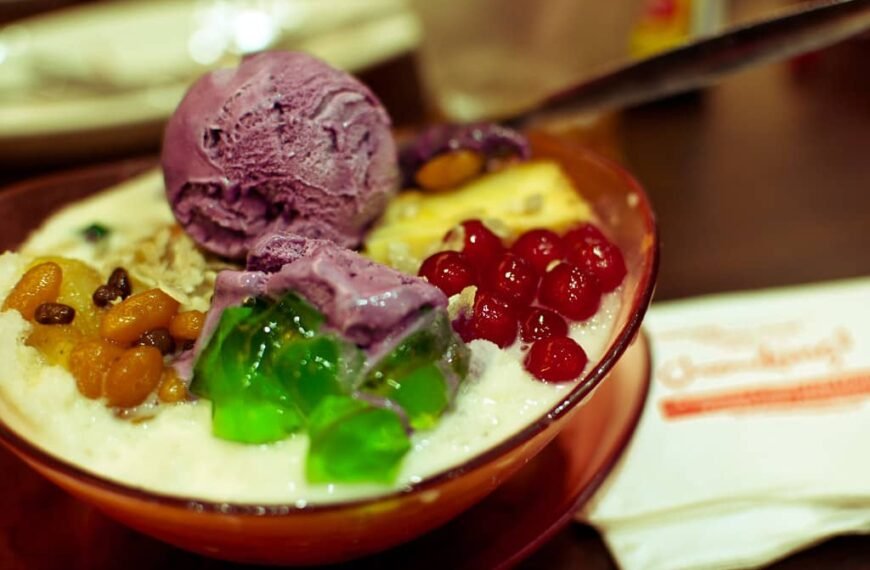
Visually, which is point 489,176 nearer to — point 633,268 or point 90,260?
point 633,268

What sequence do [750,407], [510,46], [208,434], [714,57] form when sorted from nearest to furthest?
[208,434] → [750,407] → [714,57] → [510,46]

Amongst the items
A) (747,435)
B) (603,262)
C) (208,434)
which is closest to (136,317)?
(208,434)

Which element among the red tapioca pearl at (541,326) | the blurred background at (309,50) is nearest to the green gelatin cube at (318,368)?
the red tapioca pearl at (541,326)

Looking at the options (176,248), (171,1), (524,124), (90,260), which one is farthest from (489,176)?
(171,1)

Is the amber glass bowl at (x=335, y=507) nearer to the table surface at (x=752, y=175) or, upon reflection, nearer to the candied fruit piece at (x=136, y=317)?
the candied fruit piece at (x=136, y=317)

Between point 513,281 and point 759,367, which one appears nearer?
point 513,281

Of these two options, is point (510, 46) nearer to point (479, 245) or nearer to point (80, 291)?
point (479, 245)
